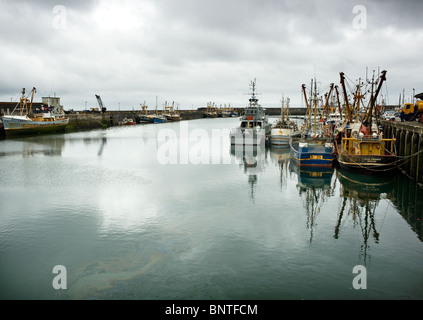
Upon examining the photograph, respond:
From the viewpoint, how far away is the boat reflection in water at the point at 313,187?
22734 millimetres

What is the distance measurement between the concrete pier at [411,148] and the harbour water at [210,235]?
156 centimetres

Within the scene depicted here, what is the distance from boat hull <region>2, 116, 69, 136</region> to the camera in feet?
245

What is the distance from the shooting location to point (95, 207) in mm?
23141

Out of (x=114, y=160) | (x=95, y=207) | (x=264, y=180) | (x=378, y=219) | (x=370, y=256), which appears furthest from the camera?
(x=114, y=160)

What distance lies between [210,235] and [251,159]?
28.4 m

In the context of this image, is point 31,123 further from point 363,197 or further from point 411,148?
point 411,148

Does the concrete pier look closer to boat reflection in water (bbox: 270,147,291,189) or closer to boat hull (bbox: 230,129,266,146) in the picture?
boat reflection in water (bbox: 270,147,291,189)

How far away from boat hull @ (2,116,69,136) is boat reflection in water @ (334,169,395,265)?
73228mm

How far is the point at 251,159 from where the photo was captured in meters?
45.5

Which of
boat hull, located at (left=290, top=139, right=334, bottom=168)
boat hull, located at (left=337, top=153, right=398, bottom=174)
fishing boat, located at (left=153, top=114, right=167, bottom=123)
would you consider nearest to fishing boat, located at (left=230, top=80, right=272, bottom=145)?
boat hull, located at (left=290, top=139, right=334, bottom=168)
